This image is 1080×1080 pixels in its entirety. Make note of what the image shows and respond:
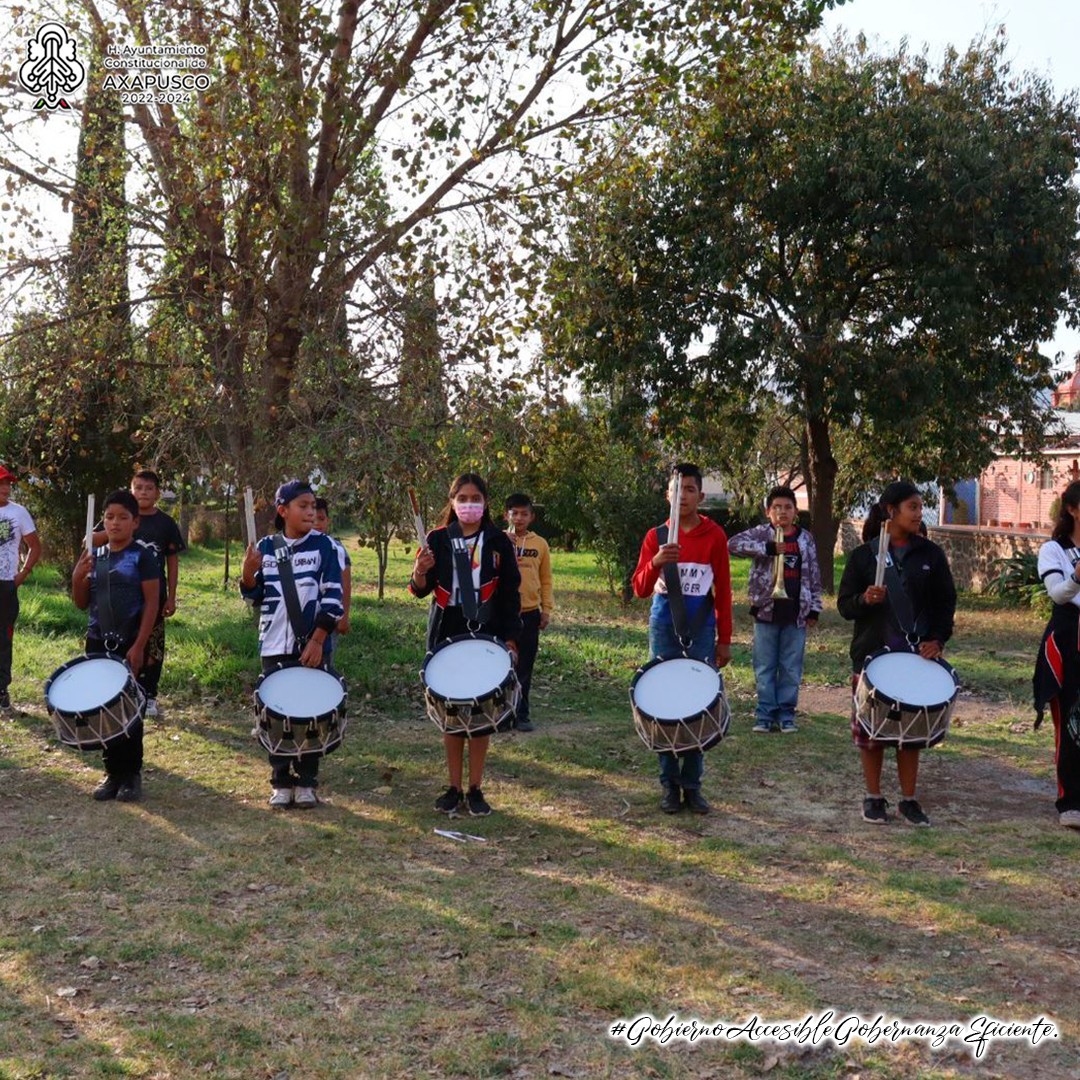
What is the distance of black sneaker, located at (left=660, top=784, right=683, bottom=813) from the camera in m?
7.43

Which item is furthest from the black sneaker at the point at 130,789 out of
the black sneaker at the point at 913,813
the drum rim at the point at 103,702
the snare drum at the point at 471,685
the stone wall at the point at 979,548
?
the stone wall at the point at 979,548

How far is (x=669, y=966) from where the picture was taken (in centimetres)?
498

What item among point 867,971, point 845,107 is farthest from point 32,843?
point 845,107

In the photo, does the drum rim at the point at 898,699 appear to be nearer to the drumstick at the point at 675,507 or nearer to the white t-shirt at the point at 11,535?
the drumstick at the point at 675,507

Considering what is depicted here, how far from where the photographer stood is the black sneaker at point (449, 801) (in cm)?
739

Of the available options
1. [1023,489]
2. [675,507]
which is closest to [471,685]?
[675,507]

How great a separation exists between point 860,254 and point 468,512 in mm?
13434

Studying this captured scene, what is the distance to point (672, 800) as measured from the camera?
7.45m

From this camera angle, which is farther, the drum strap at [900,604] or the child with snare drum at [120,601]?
the child with snare drum at [120,601]

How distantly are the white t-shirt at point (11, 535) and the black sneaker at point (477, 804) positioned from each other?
15.5ft

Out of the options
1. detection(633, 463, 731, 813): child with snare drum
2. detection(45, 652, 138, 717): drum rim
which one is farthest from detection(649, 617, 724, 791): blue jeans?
detection(45, 652, 138, 717): drum rim

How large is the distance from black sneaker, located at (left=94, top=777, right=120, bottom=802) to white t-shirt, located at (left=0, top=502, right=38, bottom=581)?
3.06m

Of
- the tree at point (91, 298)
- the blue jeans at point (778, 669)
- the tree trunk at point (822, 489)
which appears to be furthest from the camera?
the tree trunk at point (822, 489)

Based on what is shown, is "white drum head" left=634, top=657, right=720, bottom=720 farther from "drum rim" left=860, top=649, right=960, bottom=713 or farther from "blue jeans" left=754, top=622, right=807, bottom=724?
"blue jeans" left=754, top=622, right=807, bottom=724
